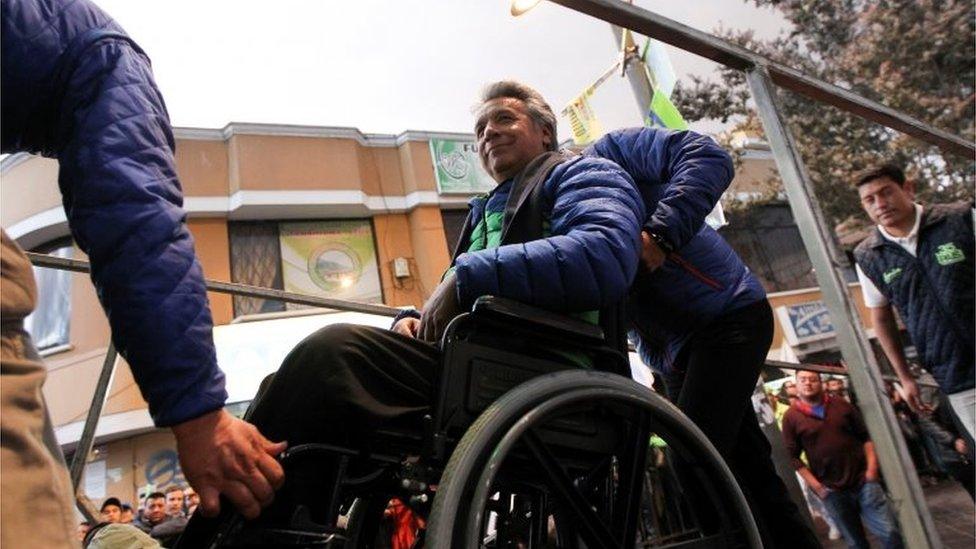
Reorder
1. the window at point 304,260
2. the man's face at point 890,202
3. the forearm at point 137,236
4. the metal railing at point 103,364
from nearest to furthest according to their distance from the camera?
the forearm at point 137,236 < the metal railing at point 103,364 < the man's face at point 890,202 < the window at point 304,260

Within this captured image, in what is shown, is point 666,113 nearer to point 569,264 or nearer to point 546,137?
point 546,137

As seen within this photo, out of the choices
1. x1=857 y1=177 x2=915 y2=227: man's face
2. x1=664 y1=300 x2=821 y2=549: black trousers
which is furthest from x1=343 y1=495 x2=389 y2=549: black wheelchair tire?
x1=857 y1=177 x2=915 y2=227: man's face

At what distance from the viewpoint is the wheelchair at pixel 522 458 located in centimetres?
95

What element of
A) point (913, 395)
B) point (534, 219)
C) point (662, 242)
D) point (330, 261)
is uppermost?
point (330, 261)

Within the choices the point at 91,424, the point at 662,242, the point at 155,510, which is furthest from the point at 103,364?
the point at 155,510

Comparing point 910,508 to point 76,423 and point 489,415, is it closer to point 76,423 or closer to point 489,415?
point 489,415

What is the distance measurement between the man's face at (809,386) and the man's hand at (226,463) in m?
5.04

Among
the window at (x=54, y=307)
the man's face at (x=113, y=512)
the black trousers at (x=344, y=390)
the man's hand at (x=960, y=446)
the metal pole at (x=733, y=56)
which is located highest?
the window at (x=54, y=307)

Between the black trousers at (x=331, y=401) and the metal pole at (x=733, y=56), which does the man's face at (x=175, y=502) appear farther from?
the metal pole at (x=733, y=56)

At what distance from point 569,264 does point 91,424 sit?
1.49 metres

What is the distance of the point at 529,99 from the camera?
2.04 meters

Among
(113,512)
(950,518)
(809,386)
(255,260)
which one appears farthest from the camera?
(255,260)

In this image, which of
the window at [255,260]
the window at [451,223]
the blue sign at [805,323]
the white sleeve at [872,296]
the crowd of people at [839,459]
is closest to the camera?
the white sleeve at [872,296]

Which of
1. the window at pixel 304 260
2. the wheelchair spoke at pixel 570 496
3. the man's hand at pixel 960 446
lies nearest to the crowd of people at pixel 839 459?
the man's hand at pixel 960 446
